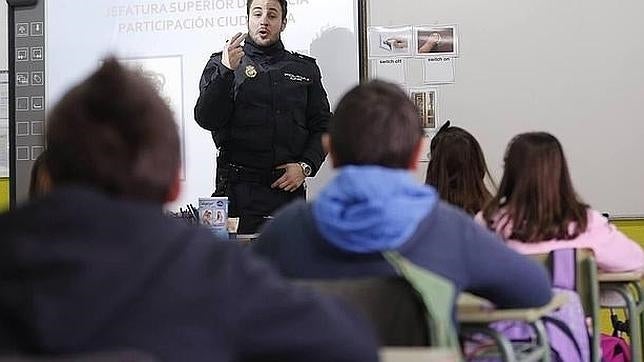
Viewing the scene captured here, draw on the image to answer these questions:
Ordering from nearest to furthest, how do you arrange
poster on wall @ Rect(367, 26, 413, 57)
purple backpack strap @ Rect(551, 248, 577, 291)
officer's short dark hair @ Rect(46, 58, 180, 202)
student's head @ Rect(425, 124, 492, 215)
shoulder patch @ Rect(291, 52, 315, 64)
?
officer's short dark hair @ Rect(46, 58, 180, 202) → purple backpack strap @ Rect(551, 248, 577, 291) → student's head @ Rect(425, 124, 492, 215) → shoulder patch @ Rect(291, 52, 315, 64) → poster on wall @ Rect(367, 26, 413, 57)

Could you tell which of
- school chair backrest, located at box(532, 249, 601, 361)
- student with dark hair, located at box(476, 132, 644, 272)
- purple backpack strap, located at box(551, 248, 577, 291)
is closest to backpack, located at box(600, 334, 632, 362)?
student with dark hair, located at box(476, 132, 644, 272)

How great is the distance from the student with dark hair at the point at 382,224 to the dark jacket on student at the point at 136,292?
498mm

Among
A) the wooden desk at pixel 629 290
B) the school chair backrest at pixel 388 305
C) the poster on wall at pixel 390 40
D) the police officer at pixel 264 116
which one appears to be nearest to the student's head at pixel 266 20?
the police officer at pixel 264 116

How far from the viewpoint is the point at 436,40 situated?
4.70 metres

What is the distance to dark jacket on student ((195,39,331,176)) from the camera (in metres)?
4.18

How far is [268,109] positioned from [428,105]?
952 millimetres

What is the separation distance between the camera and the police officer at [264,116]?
4.18 metres

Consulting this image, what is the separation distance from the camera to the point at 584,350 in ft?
7.96

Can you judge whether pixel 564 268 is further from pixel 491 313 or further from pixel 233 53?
pixel 233 53

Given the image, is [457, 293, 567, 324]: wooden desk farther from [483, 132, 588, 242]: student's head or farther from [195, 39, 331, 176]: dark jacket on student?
[195, 39, 331, 176]: dark jacket on student

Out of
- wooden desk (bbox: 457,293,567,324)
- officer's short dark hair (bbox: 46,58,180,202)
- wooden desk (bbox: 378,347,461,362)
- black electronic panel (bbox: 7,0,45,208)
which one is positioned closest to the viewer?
officer's short dark hair (bbox: 46,58,180,202)

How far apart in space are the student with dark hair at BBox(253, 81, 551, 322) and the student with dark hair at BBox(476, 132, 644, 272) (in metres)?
0.73

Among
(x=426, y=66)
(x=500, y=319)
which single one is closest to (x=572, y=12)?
(x=426, y=66)

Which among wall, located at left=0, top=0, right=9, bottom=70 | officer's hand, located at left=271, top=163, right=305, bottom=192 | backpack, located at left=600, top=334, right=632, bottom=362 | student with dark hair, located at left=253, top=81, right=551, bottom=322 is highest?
wall, located at left=0, top=0, right=9, bottom=70
